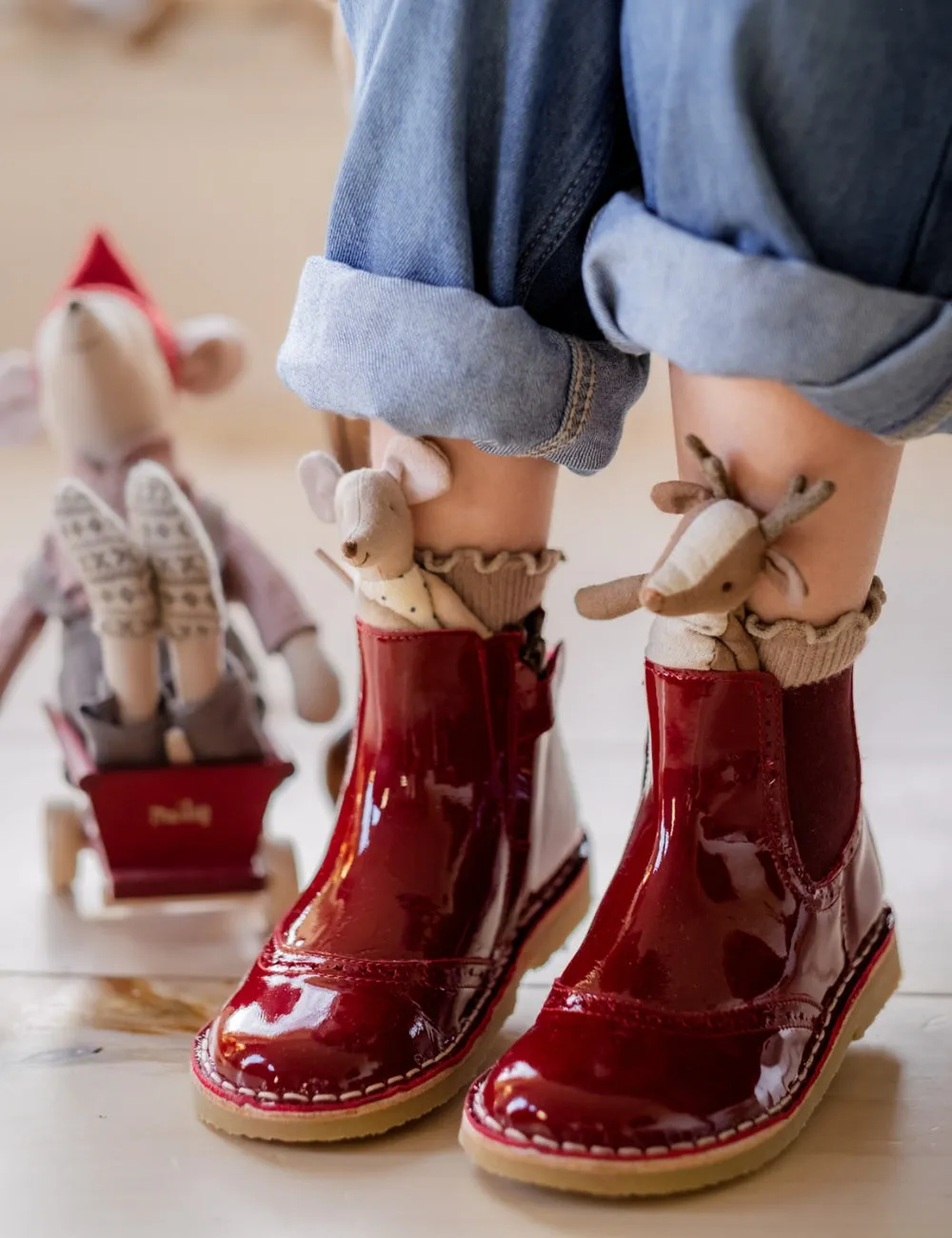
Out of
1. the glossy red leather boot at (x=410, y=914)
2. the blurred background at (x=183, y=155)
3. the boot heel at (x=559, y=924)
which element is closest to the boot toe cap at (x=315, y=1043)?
the glossy red leather boot at (x=410, y=914)

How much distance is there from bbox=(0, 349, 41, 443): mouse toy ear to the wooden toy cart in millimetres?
233

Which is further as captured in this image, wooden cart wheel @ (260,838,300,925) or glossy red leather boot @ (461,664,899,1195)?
wooden cart wheel @ (260,838,300,925)

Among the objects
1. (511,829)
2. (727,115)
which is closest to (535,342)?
(727,115)

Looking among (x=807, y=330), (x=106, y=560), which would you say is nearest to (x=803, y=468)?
(x=807, y=330)

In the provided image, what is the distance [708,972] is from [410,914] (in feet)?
0.42

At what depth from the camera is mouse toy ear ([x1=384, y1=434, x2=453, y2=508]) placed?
0.59 metres

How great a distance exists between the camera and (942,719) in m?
1.11

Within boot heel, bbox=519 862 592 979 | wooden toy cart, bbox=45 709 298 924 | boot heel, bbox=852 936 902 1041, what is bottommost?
wooden toy cart, bbox=45 709 298 924

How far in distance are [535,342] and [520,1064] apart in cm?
27

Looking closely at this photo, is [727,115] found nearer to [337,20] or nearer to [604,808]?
[337,20]

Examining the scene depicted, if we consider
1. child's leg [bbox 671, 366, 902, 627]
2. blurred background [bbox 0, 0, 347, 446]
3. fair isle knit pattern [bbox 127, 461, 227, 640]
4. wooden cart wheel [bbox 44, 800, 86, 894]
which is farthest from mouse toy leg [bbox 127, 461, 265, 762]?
blurred background [bbox 0, 0, 347, 446]

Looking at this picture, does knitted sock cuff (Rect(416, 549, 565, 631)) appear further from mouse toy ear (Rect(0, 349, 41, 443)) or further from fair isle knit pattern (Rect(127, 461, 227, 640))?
mouse toy ear (Rect(0, 349, 41, 443))

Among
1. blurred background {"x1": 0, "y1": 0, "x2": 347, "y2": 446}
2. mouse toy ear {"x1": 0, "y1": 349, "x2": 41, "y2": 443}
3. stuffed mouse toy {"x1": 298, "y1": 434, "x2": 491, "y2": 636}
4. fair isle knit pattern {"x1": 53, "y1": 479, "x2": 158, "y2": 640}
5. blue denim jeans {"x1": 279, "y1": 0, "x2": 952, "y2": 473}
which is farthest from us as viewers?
blurred background {"x1": 0, "y1": 0, "x2": 347, "y2": 446}

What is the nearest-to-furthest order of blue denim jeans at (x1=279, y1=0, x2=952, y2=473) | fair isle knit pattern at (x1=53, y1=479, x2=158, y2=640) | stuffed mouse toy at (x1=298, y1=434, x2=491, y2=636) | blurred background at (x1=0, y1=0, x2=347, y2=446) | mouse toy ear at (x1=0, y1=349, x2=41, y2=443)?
1. blue denim jeans at (x1=279, y1=0, x2=952, y2=473)
2. stuffed mouse toy at (x1=298, y1=434, x2=491, y2=636)
3. fair isle knit pattern at (x1=53, y1=479, x2=158, y2=640)
4. mouse toy ear at (x1=0, y1=349, x2=41, y2=443)
5. blurred background at (x1=0, y1=0, x2=347, y2=446)
